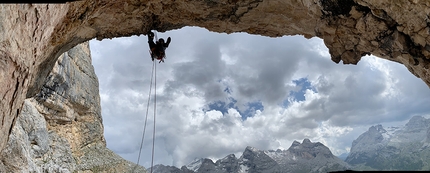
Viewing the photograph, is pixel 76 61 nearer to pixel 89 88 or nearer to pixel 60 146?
pixel 89 88

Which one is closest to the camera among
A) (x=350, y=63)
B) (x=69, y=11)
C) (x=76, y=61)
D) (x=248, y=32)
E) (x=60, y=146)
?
(x=69, y=11)

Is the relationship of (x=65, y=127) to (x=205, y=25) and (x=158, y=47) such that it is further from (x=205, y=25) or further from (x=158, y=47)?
(x=205, y=25)

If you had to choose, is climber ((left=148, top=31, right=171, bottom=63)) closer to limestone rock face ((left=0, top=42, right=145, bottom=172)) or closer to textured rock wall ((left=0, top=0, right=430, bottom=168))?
textured rock wall ((left=0, top=0, right=430, bottom=168))

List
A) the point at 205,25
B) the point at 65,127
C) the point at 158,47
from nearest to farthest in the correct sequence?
the point at 205,25, the point at 158,47, the point at 65,127

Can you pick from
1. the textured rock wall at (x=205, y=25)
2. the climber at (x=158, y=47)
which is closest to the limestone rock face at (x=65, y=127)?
the climber at (x=158, y=47)

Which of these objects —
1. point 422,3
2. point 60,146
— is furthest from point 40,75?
point 60,146

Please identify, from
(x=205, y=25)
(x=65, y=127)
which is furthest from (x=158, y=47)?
(x=65, y=127)

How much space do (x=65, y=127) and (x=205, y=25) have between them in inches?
1144

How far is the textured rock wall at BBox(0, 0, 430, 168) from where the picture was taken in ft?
31.8

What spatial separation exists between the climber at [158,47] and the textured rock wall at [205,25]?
0.90 m

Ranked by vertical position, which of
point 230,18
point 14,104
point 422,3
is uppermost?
point 230,18

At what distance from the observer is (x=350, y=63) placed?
15.5 meters

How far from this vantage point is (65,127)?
130 feet

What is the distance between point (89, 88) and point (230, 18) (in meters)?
35.9
